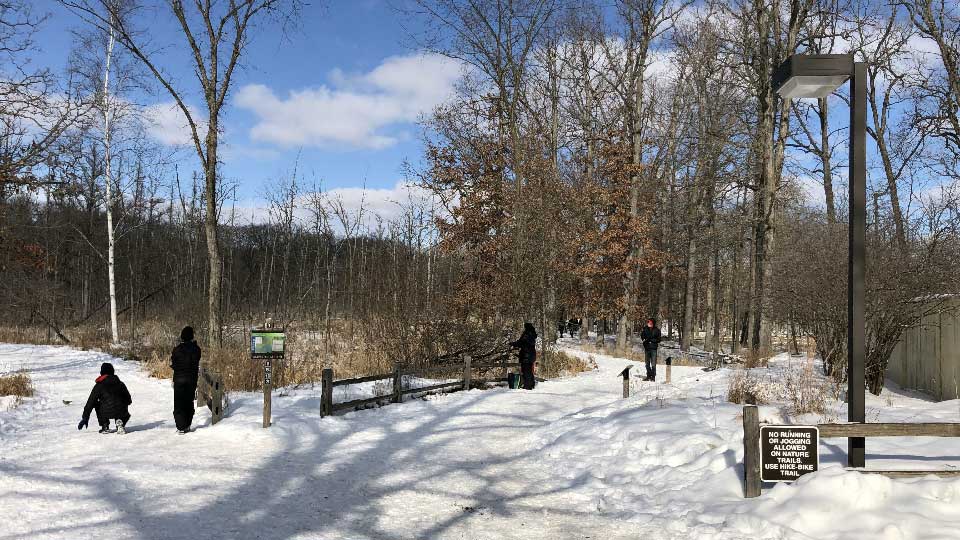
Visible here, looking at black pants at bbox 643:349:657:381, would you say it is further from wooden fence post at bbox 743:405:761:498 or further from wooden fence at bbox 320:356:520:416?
wooden fence post at bbox 743:405:761:498

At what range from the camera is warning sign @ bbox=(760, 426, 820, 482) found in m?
6.70

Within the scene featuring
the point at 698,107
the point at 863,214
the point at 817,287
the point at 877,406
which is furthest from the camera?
the point at 698,107

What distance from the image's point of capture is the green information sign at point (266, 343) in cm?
1123

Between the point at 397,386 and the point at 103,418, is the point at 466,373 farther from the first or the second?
the point at 103,418

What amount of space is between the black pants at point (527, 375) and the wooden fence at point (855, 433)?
10.6 metres

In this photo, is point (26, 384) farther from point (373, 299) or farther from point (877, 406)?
point (877, 406)

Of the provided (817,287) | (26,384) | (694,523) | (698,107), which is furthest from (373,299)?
(698,107)

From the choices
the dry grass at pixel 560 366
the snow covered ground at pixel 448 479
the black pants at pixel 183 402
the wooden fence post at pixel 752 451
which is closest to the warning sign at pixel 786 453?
the wooden fence post at pixel 752 451

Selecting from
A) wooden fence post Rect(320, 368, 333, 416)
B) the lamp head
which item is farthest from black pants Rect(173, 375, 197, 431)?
the lamp head

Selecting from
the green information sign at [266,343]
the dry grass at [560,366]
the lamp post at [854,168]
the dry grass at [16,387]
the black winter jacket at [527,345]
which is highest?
the lamp post at [854,168]

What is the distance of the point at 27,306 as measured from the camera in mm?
31047

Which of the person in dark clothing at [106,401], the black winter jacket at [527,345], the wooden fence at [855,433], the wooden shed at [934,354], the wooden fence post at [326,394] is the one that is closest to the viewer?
the wooden fence at [855,433]

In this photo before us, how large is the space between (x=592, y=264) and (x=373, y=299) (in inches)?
671

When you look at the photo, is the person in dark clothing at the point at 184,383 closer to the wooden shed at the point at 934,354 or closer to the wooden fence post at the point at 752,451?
the wooden fence post at the point at 752,451
